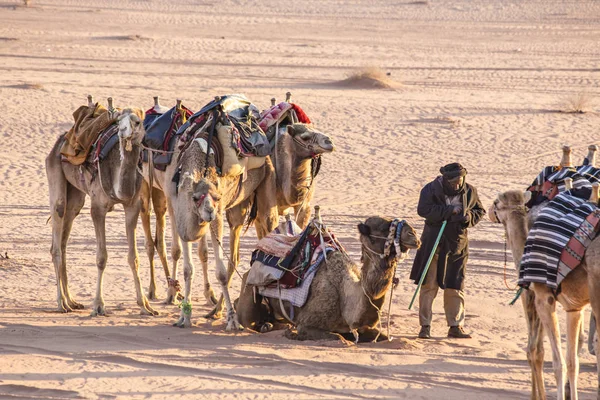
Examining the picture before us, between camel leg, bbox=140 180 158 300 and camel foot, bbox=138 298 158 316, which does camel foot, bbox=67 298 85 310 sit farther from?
camel leg, bbox=140 180 158 300

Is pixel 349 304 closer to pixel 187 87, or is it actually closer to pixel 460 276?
pixel 460 276

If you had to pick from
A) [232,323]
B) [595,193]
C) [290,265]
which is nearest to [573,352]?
[595,193]

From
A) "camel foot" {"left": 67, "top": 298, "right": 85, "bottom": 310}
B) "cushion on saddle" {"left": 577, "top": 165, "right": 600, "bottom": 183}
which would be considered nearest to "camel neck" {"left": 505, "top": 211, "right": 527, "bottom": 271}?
"cushion on saddle" {"left": 577, "top": 165, "right": 600, "bottom": 183}

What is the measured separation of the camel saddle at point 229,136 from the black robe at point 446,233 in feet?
6.28

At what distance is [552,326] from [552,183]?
4.84 ft

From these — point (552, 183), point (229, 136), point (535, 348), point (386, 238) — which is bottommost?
point (535, 348)

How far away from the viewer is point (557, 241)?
23.3ft

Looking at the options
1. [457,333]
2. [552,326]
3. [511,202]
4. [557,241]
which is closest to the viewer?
[557,241]

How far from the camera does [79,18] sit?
1542 inches

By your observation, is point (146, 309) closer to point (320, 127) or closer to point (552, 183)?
point (552, 183)

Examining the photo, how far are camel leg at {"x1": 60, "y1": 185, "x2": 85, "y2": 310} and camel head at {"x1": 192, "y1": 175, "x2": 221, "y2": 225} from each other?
7.74 ft

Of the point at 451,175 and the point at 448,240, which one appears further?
the point at 448,240

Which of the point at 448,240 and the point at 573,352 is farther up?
the point at 448,240

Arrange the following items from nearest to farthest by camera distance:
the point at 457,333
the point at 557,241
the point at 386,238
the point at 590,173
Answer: the point at 557,241 < the point at 590,173 < the point at 386,238 < the point at 457,333
